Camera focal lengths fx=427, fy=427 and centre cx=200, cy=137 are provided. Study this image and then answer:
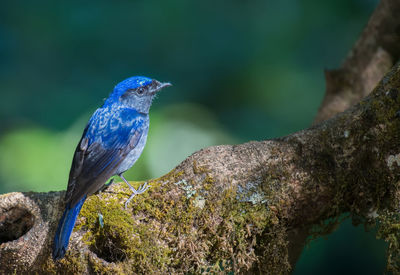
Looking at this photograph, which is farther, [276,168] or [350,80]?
[350,80]

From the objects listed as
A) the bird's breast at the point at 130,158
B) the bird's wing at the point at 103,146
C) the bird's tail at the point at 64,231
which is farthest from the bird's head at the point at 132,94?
the bird's tail at the point at 64,231

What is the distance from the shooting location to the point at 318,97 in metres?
6.64

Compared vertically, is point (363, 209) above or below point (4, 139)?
below

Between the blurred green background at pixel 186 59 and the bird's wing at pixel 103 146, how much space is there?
2.44 m

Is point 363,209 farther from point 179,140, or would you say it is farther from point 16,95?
point 16,95

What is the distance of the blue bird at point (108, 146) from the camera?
90.8 inches

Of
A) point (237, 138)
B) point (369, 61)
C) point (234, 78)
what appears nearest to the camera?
point (369, 61)

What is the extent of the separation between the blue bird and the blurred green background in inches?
88.7

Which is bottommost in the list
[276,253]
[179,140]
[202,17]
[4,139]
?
[276,253]

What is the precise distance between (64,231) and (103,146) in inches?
28.4

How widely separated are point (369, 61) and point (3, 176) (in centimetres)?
420

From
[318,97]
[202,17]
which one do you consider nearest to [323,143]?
[318,97]

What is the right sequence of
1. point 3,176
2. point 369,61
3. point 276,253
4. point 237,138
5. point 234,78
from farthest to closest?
point 234,78, point 237,138, point 3,176, point 369,61, point 276,253

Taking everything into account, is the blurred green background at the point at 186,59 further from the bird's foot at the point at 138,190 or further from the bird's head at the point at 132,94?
the bird's foot at the point at 138,190
